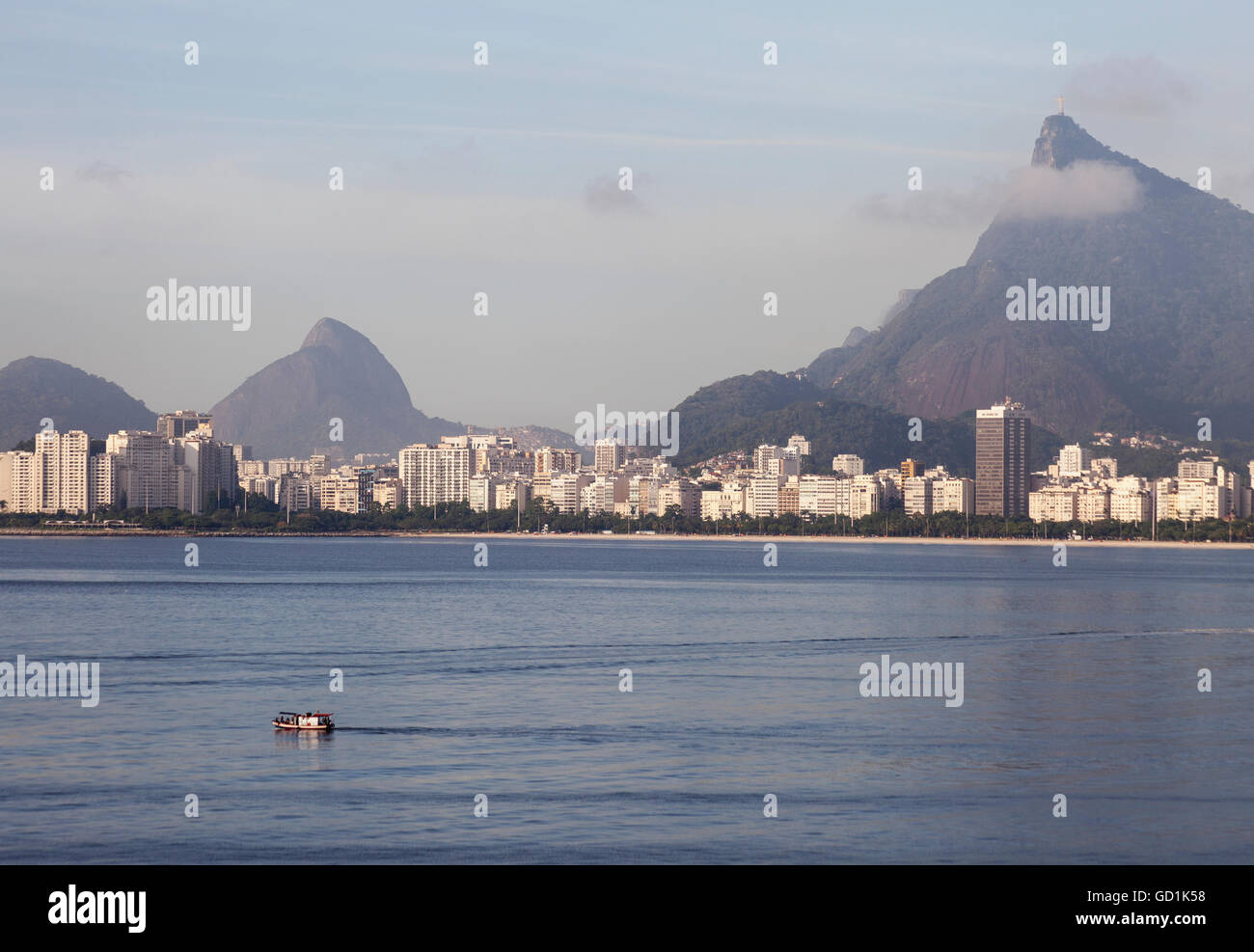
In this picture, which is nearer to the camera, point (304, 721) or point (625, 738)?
point (625, 738)
